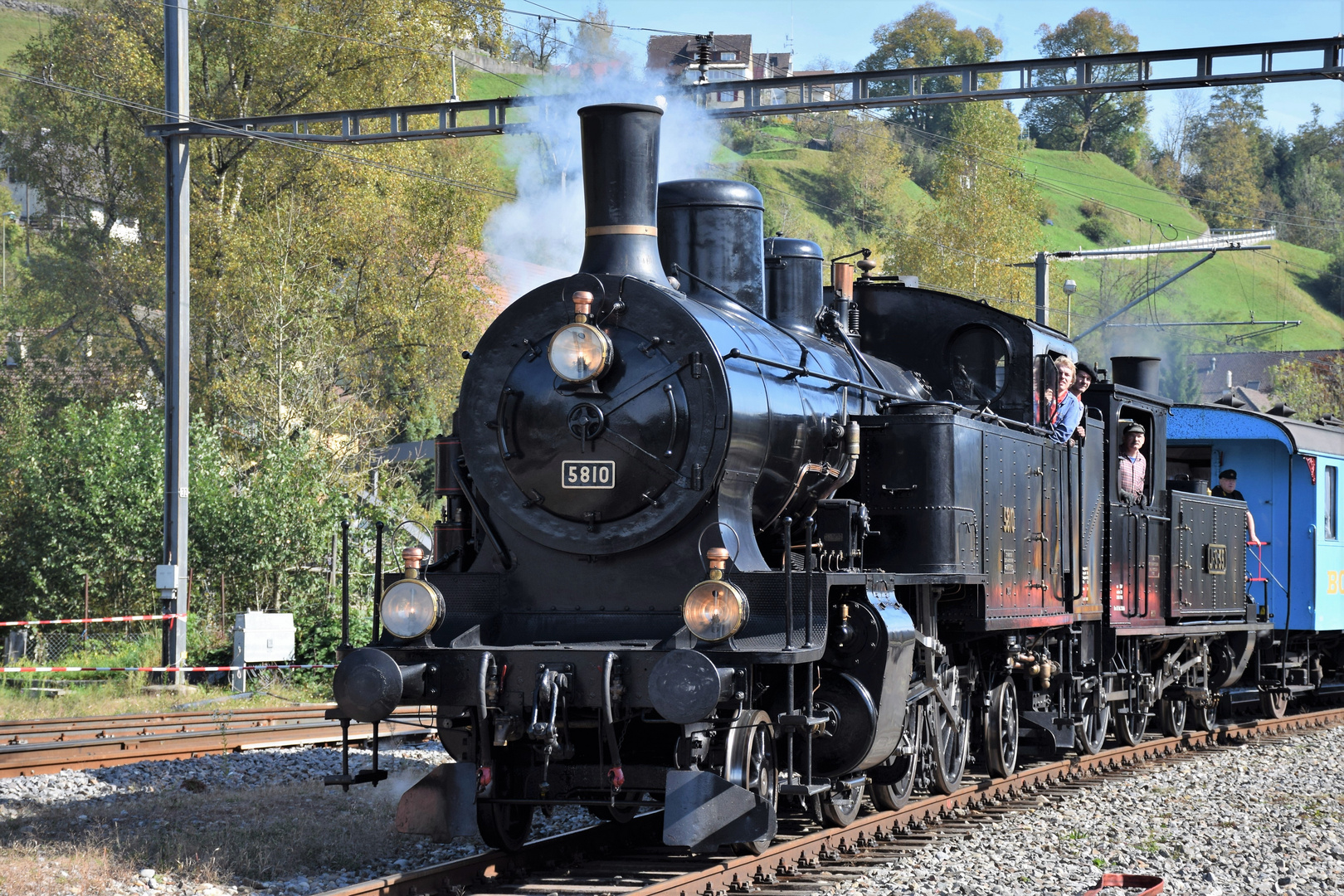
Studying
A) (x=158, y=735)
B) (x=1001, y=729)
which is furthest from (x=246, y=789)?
(x=1001, y=729)

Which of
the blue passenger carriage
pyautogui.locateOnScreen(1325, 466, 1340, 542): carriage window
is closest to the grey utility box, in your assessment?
the blue passenger carriage

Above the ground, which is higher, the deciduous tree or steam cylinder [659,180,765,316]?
the deciduous tree

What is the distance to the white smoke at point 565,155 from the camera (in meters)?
11.0

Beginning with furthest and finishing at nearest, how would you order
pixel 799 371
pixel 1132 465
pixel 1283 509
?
pixel 1283 509 → pixel 1132 465 → pixel 799 371

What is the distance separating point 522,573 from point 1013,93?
737 centimetres

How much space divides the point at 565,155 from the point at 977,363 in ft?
12.9

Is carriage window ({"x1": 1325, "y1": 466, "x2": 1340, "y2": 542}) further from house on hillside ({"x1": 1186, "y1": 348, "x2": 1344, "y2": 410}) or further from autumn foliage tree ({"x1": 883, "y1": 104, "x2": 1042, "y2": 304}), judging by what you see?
house on hillside ({"x1": 1186, "y1": 348, "x2": 1344, "y2": 410})

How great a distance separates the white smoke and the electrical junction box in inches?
187

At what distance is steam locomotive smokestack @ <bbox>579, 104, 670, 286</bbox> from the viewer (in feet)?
22.9

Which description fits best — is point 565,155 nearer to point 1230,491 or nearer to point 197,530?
point 1230,491

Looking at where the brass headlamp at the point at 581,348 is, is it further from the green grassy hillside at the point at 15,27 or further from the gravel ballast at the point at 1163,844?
the green grassy hillside at the point at 15,27

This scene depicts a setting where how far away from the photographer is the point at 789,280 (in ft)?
27.6

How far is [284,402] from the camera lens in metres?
21.1

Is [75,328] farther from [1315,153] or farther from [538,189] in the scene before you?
[1315,153]
